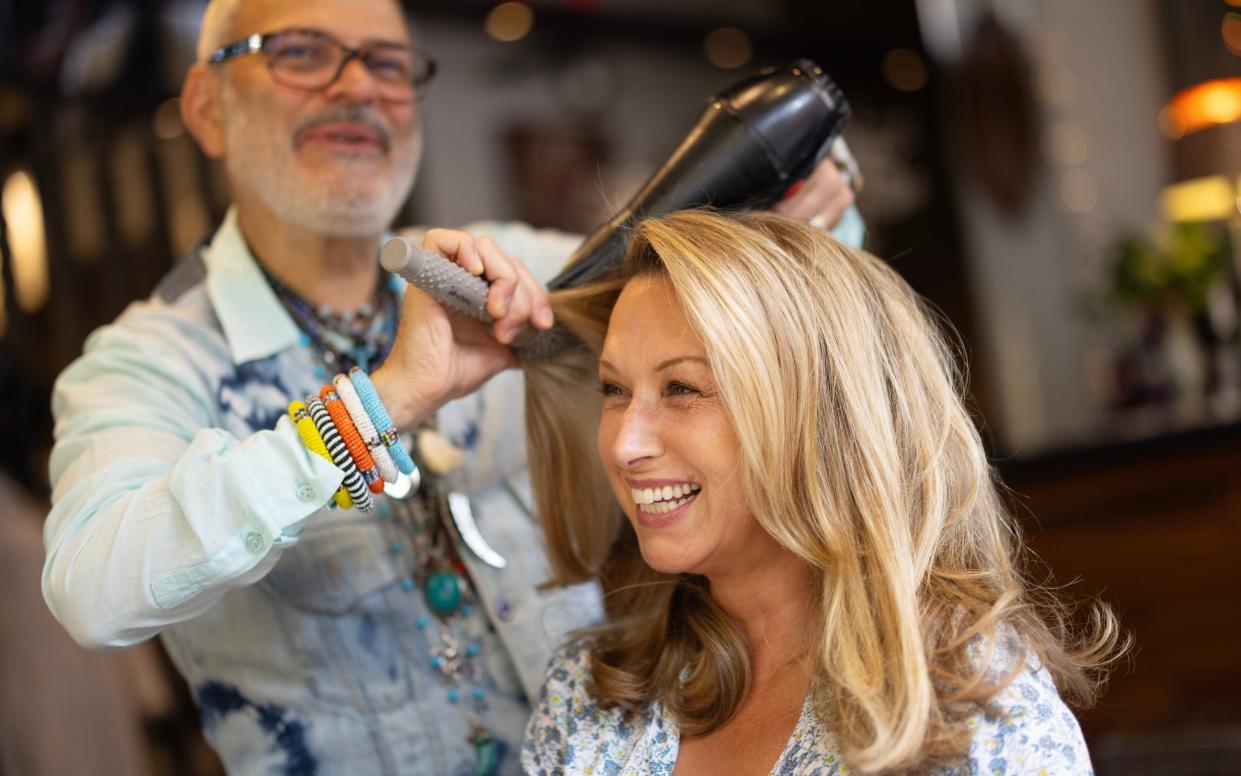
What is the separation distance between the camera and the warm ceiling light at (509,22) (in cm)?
525

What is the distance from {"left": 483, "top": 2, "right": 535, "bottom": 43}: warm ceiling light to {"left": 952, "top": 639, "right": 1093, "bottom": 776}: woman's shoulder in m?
4.42

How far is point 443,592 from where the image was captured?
69.6 inches

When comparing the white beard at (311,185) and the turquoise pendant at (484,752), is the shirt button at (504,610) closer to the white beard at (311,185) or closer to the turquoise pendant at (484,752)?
the turquoise pendant at (484,752)

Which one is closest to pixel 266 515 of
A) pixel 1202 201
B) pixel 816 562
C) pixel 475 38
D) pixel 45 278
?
pixel 816 562

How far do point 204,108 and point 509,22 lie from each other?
3.56m

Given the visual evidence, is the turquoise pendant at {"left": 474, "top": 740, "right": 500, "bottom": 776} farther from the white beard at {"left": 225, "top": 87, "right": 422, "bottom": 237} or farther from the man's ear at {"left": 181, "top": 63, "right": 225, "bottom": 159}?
the man's ear at {"left": 181, "top": 63, "right": 225, "bottom": 159}

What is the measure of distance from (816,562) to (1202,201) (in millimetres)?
4295

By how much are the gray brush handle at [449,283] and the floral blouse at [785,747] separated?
1.26ft

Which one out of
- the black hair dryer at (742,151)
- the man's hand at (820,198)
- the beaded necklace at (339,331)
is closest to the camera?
the black hair dryer at (742,151)

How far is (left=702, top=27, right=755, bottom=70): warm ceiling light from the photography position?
19.9 feet

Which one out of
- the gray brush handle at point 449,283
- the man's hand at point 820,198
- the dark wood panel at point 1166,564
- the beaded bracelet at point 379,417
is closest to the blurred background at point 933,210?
the dark wood panel at point 1166,564

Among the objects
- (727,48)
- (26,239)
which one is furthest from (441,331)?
(727,48)

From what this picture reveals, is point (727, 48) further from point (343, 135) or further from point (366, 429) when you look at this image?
point (366, 429)

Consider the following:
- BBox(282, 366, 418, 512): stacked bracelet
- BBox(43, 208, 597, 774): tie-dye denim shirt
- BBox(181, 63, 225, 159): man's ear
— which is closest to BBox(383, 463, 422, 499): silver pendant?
BBox(282, 366, 418, 512): stacked bracelet
